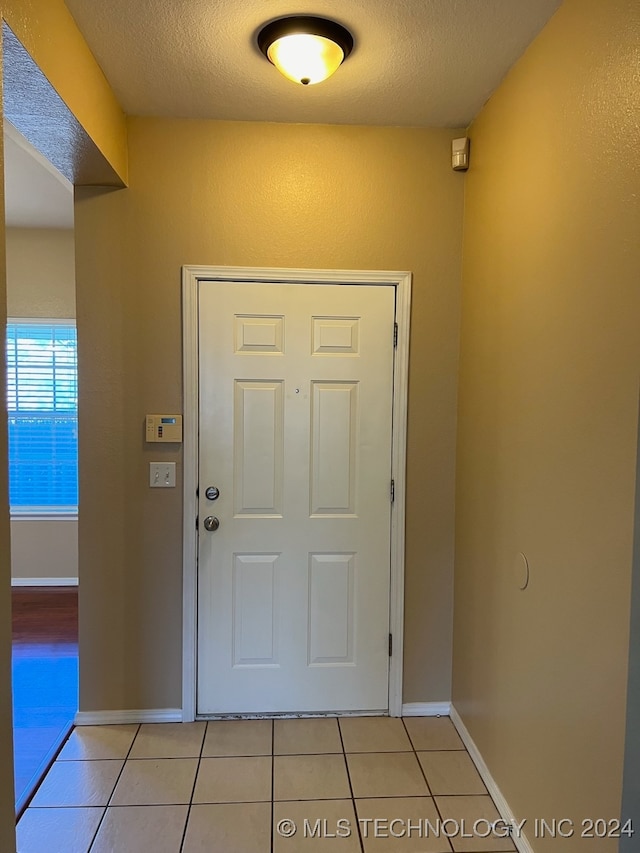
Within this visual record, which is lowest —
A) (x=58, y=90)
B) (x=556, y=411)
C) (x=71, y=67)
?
(x=556, y=411)

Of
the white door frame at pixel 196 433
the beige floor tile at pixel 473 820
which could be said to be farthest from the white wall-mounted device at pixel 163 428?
the beige floor tile at pixel 473 820

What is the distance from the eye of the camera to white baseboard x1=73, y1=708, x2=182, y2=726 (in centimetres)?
233

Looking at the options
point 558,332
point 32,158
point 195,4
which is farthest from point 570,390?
point 32,158

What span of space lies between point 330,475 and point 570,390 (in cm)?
116

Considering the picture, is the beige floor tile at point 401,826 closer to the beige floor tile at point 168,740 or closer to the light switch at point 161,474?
the beige floor tile at point 168,740

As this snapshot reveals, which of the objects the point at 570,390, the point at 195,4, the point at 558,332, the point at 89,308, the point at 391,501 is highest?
the point at 195,4

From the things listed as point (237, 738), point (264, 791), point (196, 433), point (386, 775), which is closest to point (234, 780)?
point (264, 791)

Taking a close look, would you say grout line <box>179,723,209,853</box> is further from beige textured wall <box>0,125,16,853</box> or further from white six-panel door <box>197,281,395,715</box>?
beige textured wall <box>0,125,16,853</box>

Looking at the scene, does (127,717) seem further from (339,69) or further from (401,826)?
(339,69)

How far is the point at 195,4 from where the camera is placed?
1558mm

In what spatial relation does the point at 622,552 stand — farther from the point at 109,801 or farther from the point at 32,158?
the point at 32,158

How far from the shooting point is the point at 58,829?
1.78 metres

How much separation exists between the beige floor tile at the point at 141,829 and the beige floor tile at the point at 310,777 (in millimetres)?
357

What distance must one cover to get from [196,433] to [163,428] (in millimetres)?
139
